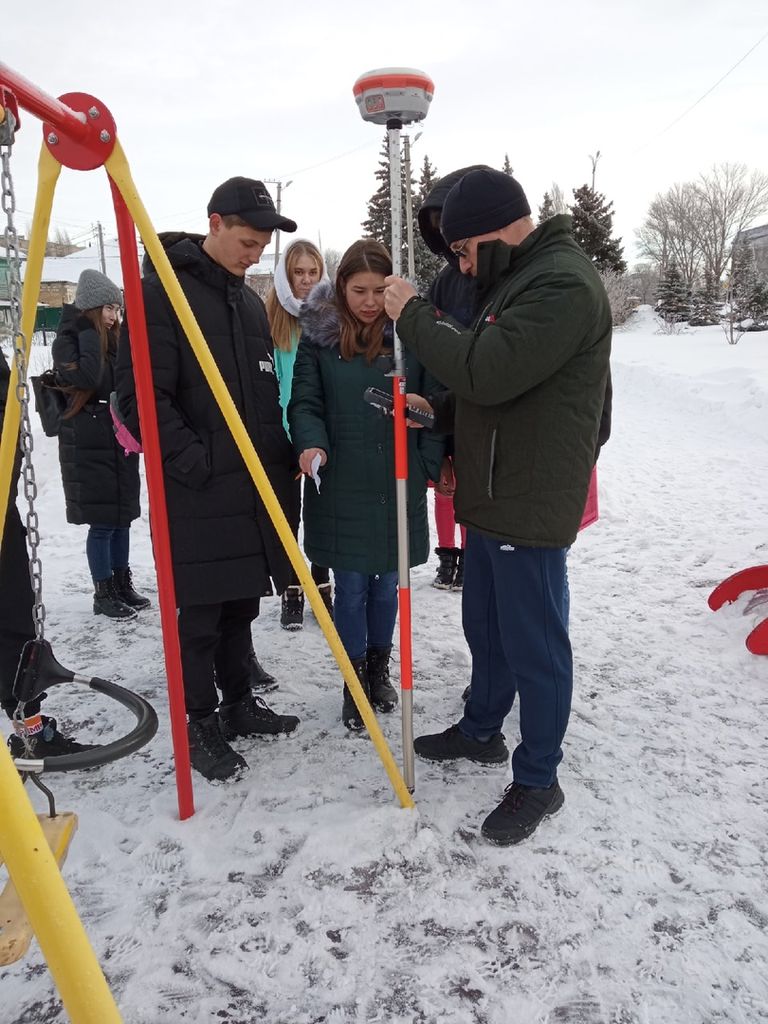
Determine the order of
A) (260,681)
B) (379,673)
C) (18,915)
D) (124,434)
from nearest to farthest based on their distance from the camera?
1. (18,915)
2. (124,434)
3. (379,673)
4. (260,681)

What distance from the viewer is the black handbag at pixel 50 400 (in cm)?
415

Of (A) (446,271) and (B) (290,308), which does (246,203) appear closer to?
(A) (446,271)

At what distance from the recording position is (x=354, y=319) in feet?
9.34

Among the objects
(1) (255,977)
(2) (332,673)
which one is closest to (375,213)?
(2) (332,673)

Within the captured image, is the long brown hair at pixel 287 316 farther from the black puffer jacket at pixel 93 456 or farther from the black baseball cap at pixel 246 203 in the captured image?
the black baseball cap at pixel 246 203

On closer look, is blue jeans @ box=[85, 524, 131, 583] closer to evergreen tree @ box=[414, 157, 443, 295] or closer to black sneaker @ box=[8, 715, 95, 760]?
black sneaker @ box=[8, 715, 95, 760]

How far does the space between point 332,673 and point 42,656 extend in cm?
187

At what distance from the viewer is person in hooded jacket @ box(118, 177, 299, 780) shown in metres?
2.42

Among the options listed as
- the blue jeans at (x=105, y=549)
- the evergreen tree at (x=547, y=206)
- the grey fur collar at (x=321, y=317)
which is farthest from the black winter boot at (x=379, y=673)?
the evergreen tree at (x=547, y=206)

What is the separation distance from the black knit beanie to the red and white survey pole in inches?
6.7

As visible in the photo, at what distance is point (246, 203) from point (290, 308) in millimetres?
1582

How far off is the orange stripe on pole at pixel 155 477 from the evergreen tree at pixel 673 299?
35639 millimetres

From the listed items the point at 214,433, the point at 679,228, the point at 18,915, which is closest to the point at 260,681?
the point at 214,433

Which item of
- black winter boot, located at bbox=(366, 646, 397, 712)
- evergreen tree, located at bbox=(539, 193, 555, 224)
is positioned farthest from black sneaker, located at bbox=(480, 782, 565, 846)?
evergreen tree, located at bbox=(539, 193, 555, 224)
